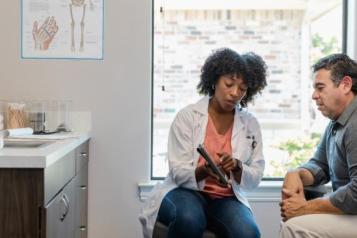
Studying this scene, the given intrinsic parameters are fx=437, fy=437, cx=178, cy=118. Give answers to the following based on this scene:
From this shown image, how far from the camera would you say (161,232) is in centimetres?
189

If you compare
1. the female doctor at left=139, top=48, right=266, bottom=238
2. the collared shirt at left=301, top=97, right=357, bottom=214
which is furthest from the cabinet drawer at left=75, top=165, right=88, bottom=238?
the collared shirt at left=301, top=97, right=357, bottom=214

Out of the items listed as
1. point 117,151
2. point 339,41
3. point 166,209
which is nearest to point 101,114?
point 117,151

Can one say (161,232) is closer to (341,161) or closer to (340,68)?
(341,161)

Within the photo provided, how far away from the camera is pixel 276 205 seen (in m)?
2.65

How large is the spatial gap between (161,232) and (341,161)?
812 mm

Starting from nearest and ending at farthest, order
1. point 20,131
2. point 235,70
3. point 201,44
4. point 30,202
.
A: point 30,202 → point 235,70 → point 20,131 → point 201,44

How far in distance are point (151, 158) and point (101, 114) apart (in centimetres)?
40

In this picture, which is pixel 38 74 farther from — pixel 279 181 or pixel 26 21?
pixel 279 181

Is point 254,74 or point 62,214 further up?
point 254,74

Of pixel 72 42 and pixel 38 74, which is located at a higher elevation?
pixel 72 42

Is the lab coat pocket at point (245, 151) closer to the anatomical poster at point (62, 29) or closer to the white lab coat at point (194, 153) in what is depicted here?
the white lab coat at point (194, 153)

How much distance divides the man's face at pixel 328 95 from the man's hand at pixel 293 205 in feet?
1.20

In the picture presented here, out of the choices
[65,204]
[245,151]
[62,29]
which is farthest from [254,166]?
[62,29]

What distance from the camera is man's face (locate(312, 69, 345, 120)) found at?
1.79 m
